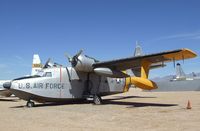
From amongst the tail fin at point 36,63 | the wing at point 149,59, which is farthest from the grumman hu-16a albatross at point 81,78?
the tail fin at point 36,63

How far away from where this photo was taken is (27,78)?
22812mm

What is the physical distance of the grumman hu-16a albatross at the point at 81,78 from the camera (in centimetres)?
2200

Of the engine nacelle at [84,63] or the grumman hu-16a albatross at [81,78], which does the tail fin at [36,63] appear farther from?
the engine nacelle at [84,63]

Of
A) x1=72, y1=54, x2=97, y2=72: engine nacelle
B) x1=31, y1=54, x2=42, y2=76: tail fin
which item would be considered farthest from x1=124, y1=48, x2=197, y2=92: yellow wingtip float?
x1=31, y1=54, x2=42, y2=76: tail fin

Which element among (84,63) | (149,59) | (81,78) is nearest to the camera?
(149,59)

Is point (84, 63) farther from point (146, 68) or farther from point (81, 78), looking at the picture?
point (146, 68)

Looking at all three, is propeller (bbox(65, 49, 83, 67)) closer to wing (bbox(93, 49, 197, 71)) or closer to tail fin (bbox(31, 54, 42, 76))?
wing (bbox(93, 49, 197, 71))

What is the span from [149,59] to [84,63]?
16.0 feet

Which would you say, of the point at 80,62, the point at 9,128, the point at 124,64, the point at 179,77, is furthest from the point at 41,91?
the point at 179,77

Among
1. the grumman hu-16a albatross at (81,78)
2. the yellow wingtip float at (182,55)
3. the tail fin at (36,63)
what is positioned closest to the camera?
the yellow wingtip float at (182,55)

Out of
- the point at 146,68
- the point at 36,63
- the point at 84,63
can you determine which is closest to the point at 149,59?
the point at 146,68

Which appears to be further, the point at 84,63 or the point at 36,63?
the point at 36,63

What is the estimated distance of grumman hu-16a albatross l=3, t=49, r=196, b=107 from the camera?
22.0 metres

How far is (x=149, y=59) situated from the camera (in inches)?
876
